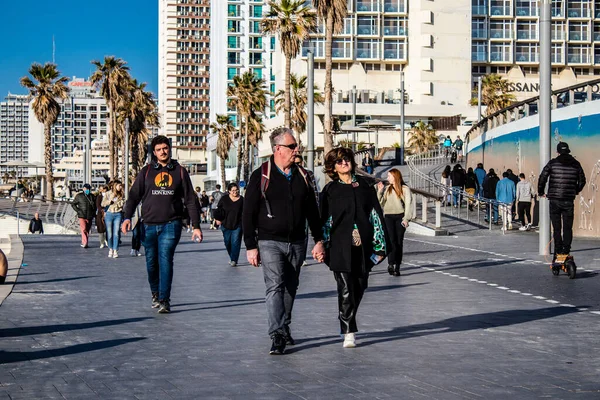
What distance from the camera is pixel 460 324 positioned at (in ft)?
34.1

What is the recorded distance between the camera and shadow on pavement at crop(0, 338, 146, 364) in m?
8.19

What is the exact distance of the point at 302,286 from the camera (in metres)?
14.8

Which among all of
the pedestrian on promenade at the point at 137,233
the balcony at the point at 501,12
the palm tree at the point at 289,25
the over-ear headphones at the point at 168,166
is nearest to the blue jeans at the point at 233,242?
the pedestrian on promenade at the point at 137,233

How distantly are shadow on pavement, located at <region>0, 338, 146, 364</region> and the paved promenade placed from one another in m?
0.02

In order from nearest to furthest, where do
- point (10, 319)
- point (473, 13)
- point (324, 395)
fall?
point (324, 395) < point (10, 319) < point (473, 13)

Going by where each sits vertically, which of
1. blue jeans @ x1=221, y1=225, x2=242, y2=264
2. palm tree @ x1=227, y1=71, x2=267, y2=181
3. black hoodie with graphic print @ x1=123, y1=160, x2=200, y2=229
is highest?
palm tree @ x1=227, y1=71, x2=267, y2=181

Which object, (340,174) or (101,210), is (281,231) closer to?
(340,174)

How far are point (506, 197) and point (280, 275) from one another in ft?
78.6

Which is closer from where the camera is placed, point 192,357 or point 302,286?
point 192,357

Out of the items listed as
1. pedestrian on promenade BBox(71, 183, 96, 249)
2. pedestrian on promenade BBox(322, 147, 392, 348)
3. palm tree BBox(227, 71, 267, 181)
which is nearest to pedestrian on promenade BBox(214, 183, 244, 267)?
pedestrian on promenade BBox(71, 183, 96, 249)

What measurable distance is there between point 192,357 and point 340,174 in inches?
74.4

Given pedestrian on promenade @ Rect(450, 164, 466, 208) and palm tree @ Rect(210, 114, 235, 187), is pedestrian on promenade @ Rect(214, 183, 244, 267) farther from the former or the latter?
palm tree @ Rect(210, 114, 235, 187)

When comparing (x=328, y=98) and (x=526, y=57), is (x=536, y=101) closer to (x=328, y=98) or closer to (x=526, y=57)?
(x=328, y=98)

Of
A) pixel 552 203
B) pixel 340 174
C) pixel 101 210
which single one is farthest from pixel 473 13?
pixel 340 174
